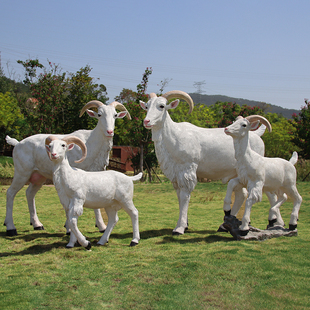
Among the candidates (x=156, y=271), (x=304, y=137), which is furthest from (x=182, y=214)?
(x=304, y=137)

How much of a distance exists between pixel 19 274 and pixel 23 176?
9.82 feet

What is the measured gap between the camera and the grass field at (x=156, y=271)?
3553mm

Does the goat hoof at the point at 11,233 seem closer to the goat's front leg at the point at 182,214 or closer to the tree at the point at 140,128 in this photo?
the goat's front leg at the point at 182,214

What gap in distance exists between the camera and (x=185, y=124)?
23.8ft

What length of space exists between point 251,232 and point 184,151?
1.96 m

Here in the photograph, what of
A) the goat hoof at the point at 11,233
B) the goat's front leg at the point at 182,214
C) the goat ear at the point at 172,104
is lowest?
the goat hoof at the point at 11,233

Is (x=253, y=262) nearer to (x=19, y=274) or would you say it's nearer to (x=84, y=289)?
(x=84, y=289)

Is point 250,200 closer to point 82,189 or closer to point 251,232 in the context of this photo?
point 251,232

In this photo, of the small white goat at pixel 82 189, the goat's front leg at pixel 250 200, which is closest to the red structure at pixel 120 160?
the small white goat at pixel 82 189

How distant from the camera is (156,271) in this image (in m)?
4.36

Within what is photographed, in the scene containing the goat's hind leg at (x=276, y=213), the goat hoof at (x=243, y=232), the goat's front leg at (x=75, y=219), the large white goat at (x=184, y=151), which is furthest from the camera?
the large white goat at (x=184, y=151)

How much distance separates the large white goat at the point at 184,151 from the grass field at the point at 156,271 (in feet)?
3.02

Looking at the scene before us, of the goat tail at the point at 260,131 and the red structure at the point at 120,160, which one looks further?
the red structure at the point at 120,160

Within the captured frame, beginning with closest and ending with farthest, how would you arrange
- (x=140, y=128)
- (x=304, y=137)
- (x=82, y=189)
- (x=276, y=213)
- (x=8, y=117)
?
(x=82, y=189) < (x=276, y=213) < (x=140, y=128) < (x=304, y=137) < (x=8, y=117)
